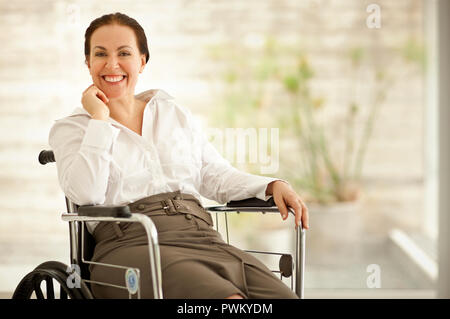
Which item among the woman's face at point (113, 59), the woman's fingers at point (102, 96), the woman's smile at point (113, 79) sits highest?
the woman's face at point (113, 59)

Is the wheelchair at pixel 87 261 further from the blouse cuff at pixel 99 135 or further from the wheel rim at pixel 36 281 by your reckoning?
the blouse cuff at pixel 99 135

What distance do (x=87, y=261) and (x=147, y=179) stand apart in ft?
0.88

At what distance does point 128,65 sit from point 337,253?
2.11 metres

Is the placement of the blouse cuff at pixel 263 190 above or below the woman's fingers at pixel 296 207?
above

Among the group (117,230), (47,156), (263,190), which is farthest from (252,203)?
(47,156)

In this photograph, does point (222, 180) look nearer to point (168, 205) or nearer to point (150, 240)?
point (168, 205)

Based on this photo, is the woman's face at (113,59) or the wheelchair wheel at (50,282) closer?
the wheelchair wheel at (50,282)

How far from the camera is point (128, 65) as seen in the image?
170cm

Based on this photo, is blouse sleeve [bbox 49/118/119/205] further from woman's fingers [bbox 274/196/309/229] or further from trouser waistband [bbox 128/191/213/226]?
woman's fingers [bbox 274/196/309/229]

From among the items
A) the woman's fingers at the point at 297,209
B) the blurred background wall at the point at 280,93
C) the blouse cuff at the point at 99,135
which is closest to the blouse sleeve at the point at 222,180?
the woman's fingers at the point at 297,209

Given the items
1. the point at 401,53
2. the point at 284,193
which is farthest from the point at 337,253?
the point at 284,193

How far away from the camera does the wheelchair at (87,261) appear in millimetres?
1326
